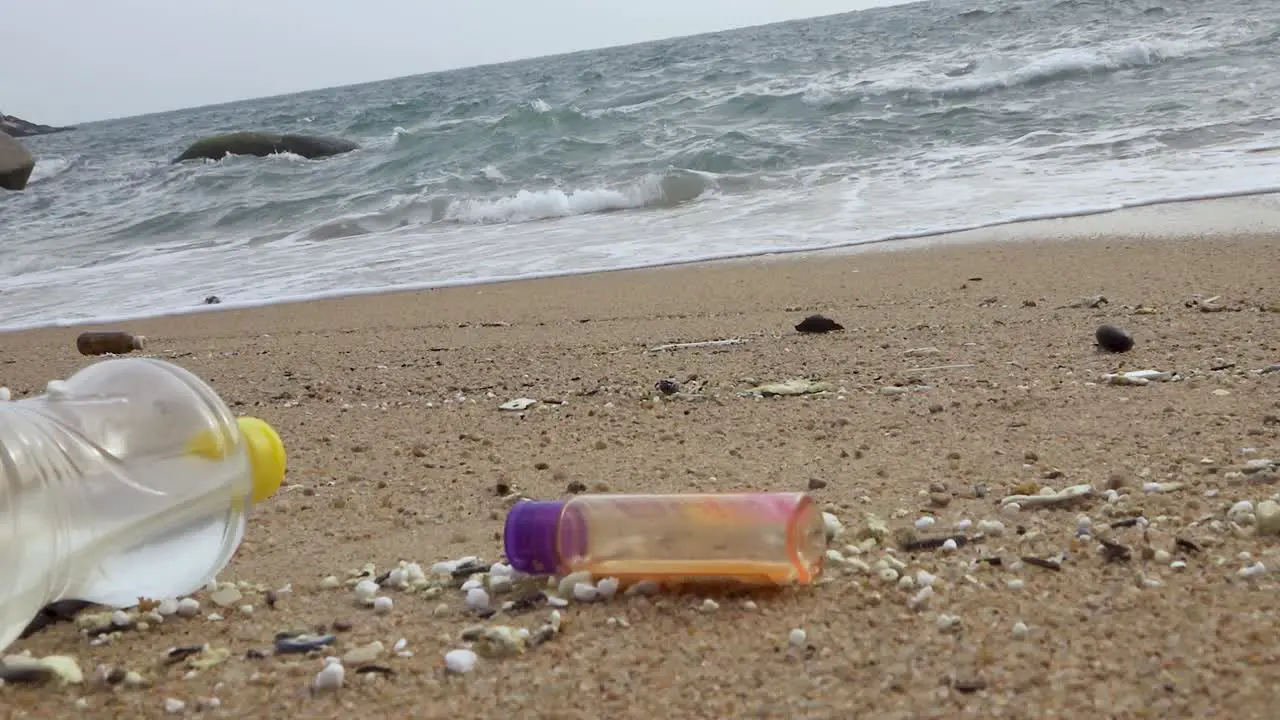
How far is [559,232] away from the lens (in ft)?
25.6

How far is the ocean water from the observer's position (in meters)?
6.61

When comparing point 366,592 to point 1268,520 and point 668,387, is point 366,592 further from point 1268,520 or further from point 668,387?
point 668,387

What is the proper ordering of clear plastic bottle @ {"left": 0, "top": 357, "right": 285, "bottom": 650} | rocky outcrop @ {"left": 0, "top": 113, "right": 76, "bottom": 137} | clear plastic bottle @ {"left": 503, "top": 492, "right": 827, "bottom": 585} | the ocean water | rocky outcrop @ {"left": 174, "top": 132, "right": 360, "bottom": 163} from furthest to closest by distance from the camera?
rocky outcrop @ {"left": 0, "top": 113, "right": 76, "bottom": 137}
rocky outcrop @ {"left": 174, "top": 132, "right": 360, "bottom": 163}
the ocean water
clear plastic bottle @ {"left": 0, "top": 357, "right": 285, "bottom": 650}
clear plastic bottle @ {"left": 503, "top": 492, "right": 827, "bottom": 585}

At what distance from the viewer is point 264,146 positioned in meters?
19.9

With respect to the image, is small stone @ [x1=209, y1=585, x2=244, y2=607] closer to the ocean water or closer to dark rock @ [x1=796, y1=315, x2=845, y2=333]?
dark rock @ [x1=796, y1=315, x2=845, y2=333]

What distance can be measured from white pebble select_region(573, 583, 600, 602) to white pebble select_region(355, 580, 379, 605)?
316 millimetres

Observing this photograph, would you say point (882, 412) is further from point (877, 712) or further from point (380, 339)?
point (380, 339)

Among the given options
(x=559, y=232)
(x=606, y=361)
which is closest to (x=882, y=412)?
(x=606, y=361)

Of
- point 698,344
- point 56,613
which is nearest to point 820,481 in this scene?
point 56,613

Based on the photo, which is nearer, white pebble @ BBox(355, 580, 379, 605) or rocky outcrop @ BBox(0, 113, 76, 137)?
white pebble @ BBox(355, 580, 379, 605)

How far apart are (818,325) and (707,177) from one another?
5387 mm

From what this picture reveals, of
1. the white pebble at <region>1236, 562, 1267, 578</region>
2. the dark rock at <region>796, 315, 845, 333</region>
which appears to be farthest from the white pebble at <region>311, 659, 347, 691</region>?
the dark rock at <region>796, 315, 845, 333</region>

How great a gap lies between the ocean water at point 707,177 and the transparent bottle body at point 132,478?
14.7ft

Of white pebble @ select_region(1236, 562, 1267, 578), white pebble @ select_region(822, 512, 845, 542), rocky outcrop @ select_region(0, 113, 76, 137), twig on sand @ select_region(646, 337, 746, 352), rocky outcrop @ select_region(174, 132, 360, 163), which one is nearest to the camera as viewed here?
white pebble @ select_region(1236, 562, 1267, 578)
